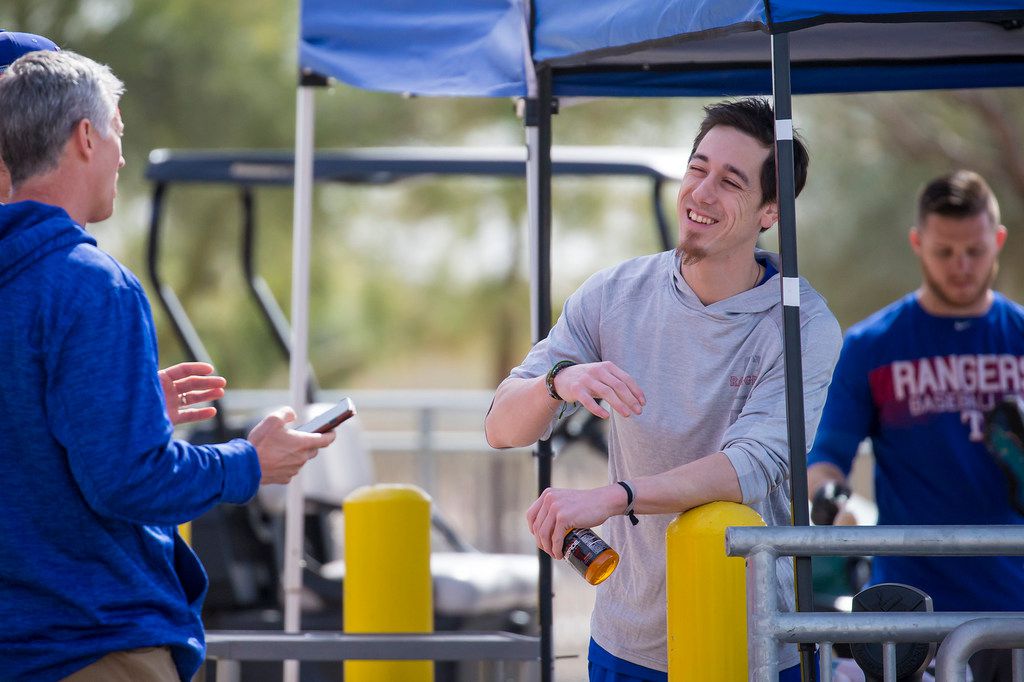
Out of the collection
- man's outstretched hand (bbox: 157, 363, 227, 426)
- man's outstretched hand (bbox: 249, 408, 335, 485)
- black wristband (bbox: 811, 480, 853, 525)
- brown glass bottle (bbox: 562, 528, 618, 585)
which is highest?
man's outstretched hand (bbox: 157, 363, 227, 426)

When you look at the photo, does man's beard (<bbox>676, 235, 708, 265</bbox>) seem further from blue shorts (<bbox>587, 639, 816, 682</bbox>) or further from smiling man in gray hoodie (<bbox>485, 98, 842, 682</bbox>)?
blue shorts (<bbox>587, 639, 816, 682</bbox>)

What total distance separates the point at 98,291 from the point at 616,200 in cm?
1713

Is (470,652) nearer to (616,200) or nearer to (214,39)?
(214,39)

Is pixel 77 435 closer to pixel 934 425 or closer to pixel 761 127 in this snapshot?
pixel 761 127

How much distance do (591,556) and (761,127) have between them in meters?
1.04

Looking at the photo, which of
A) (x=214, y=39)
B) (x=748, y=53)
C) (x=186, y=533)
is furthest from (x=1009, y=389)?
(x=214, y=39)

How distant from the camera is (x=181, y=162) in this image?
741 cm

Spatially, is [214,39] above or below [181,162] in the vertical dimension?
above

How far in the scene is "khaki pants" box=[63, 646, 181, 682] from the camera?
2.30 meters

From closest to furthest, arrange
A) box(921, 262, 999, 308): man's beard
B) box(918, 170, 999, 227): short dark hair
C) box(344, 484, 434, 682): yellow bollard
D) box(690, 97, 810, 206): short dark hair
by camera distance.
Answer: box(690, 97, 810, 206): short dark hair → box(344, 484, 434, 682): yellow bollard → box(921, 262, 999, 308): man's beard → box(918, 170, 999, 227): short dark hair

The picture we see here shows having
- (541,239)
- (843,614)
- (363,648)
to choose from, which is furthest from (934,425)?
(843,614)

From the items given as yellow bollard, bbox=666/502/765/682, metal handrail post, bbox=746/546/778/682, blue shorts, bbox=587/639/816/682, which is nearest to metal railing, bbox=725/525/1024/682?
metal handrail post, bbox=746/546/778/682

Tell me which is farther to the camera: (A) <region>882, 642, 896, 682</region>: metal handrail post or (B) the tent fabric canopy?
(B) the tent fabric canopy

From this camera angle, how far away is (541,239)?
13.2ft
